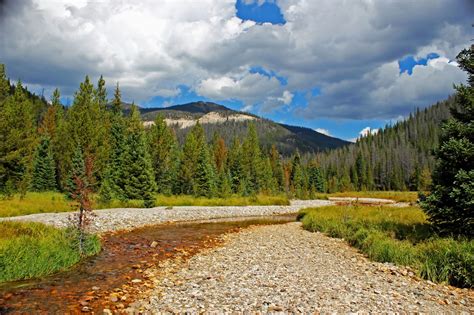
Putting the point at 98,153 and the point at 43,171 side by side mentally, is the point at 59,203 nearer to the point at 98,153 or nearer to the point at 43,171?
the point at 98,153

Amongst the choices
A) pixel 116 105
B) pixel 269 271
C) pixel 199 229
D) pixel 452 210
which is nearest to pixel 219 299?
pixel 269 271

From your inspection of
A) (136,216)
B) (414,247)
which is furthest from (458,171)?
(136,216)

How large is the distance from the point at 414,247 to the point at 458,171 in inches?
134

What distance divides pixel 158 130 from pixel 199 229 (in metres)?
34.6

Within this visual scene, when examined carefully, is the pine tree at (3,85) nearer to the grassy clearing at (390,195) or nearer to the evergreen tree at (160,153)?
the evergreen tree at (160,153)

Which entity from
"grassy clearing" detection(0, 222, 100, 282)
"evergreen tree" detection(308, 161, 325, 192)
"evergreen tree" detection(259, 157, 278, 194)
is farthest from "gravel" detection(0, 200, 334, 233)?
"evergreen tree" detection(308, 161, 325, 192)

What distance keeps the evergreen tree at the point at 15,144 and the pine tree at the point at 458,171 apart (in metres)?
38.2

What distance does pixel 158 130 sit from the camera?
2188 inches

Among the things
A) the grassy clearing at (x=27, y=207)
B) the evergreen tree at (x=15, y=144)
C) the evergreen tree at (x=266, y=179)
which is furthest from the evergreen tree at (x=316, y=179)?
the grassy clearing at (x=27, y=207)

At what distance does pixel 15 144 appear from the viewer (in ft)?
135

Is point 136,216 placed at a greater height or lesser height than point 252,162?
lesser

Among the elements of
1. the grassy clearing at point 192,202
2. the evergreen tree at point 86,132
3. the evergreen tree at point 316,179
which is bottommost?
the grassy clearing at point 192,202

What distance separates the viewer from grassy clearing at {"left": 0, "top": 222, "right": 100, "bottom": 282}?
10352 millimetres

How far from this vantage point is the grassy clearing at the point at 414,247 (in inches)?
413
